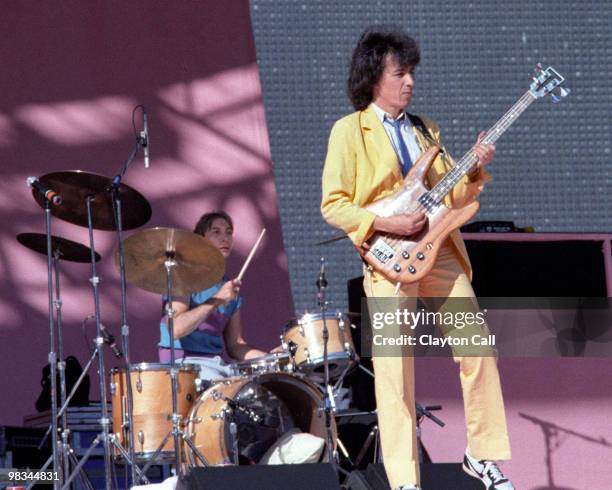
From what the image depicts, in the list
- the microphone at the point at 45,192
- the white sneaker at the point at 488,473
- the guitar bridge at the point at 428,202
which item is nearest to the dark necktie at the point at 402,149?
the guitar bridge at the point at 428,202

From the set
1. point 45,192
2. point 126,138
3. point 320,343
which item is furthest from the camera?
point 126,138

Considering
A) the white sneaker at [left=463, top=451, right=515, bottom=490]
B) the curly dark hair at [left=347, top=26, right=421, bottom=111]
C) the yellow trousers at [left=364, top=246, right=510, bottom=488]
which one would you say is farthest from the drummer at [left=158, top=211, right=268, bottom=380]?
the white sneaker at [left=463, top=451, right=515, bottom=490]

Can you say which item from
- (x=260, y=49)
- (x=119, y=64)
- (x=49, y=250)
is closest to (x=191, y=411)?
(x=49, y=250)

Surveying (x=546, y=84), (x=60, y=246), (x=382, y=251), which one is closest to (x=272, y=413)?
(x=60, y=246)

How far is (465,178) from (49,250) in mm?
1781

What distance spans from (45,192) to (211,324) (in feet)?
4.34

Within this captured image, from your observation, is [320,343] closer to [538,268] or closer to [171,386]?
[171,386]

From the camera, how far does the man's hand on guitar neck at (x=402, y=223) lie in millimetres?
3988

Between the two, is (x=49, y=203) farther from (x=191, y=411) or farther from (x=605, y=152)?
(x=605, y=152)

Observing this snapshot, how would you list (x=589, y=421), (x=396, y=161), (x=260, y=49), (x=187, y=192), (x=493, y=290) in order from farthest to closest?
(x=260, y=49) < (x=187, y=192) < (x=493, y=290) < (x=589, y=421) < (x=396, y=161)

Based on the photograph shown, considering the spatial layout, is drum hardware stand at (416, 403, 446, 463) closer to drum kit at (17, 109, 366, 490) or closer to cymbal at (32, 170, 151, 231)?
drum kit at (17, 109, 366, 490)

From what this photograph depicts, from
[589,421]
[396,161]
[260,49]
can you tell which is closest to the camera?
[396,161]

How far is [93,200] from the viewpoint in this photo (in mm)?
5094

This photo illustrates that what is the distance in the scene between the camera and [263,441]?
5387 millimetres
